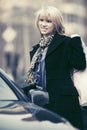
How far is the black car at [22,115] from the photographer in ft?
12.4

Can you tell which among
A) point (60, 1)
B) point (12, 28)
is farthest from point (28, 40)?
point (60, 1)

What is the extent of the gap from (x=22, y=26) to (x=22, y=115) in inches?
2012

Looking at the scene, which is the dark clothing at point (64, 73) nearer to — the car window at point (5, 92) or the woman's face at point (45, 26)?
the woman's face at point (45, 26)

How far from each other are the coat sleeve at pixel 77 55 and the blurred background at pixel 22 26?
43878mm

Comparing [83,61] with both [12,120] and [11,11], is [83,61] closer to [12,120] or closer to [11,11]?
[12,120]

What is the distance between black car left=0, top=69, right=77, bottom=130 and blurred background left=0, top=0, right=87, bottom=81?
4434 cm

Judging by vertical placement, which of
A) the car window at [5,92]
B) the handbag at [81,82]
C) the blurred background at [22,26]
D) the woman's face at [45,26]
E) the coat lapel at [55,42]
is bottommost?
the blurred background at [22,26]

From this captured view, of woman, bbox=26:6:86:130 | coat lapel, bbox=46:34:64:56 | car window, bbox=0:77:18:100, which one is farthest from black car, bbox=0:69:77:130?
coat lapel, bbox=46:34:64:56

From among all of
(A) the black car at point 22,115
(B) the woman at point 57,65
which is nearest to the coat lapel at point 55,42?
(B) the woman at point 57,65

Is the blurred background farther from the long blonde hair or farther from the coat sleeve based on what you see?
the coat sleeve

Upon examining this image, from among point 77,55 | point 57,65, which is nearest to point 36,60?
point 57,65

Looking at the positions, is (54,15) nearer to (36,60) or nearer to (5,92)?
(36,60)

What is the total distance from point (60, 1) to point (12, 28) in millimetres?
5184

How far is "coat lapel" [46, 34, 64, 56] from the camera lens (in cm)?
529
